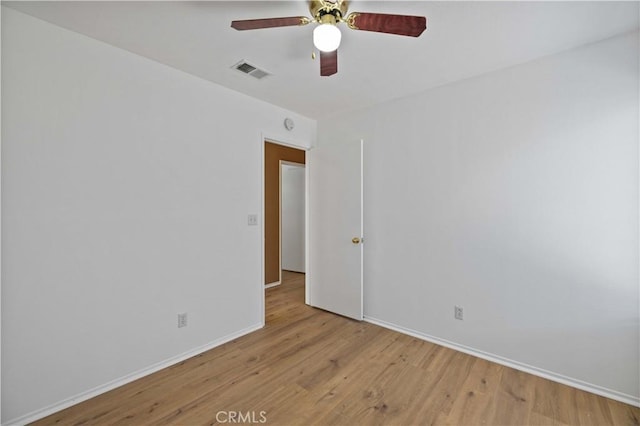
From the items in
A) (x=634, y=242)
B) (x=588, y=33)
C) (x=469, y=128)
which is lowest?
(x=634, y=242)

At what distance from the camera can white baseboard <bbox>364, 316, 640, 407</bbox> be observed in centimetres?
190

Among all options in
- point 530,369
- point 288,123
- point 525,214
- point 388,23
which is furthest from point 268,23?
A: point 530,369

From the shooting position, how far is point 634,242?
185cm

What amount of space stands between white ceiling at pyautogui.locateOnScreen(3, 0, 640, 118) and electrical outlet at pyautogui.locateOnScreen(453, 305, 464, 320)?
210 cm

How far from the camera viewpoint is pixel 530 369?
221cm

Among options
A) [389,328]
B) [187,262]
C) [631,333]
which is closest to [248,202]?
[187,262]

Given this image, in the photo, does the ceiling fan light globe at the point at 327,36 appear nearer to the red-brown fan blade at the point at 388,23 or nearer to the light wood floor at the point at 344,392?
the red-brown fan blade at the point at 388,23

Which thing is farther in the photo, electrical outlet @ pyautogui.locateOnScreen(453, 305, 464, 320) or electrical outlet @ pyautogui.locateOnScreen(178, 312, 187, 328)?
electrical outlet @ pyautogui.locateOnScreen(453, 305, 464, 320)

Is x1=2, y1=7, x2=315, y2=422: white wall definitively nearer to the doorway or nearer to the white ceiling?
the white ceiling

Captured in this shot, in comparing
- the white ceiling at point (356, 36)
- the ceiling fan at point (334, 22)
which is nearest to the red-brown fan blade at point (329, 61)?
the ceiling fan at point (334, 22)

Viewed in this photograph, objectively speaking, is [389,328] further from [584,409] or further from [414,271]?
[584,409]

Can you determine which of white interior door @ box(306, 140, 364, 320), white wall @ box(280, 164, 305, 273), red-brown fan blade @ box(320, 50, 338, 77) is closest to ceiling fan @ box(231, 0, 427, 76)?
red-brown fan blade @ box(320, 50, 338, 77)

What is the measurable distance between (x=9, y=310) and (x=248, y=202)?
181 centimetres

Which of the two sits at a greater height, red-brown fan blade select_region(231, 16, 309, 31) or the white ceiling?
the white ceiling
